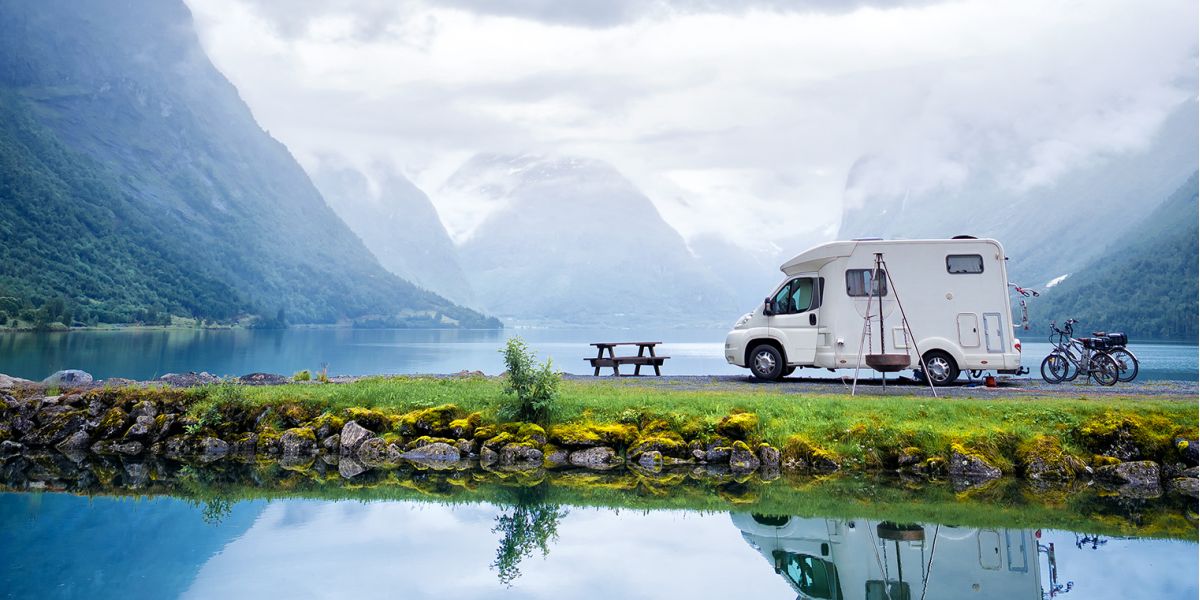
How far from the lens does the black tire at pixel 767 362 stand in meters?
23.7

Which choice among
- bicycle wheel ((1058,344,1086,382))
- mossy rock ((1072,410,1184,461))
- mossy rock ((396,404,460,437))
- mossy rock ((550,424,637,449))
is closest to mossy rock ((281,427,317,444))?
mossy rock ((396,404,460,437))

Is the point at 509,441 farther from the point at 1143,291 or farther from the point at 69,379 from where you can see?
the point at 1143,291

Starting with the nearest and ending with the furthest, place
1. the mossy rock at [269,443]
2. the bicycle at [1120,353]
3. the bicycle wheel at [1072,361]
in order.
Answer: the mossy rock at [269,443] < the bicycle at [1120,353] < the bicycle wheel at [1072,361]

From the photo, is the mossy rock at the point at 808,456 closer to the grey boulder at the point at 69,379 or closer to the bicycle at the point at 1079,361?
the bicycle at the point at 1079,361

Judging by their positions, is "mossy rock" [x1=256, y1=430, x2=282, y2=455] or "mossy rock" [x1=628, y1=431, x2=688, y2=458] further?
"mossy rock" [x1=256, y1=430, x2=282, y2=455]

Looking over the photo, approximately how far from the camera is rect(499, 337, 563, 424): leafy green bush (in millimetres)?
18297

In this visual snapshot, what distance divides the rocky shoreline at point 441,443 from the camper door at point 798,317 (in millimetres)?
6278

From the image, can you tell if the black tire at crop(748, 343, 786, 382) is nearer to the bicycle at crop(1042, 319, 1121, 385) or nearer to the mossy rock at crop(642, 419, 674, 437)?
the mossy rock at crop(642, 419, 674, 437)

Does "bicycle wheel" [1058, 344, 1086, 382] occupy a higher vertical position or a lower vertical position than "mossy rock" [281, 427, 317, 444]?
higher

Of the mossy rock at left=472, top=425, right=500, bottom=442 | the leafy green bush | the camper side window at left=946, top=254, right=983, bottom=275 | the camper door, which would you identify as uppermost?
the camper side window at left=946, top=254, right=983, bottom=275

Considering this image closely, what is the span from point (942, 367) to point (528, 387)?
11.4 metres

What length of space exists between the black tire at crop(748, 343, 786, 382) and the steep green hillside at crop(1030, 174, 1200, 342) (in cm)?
14477

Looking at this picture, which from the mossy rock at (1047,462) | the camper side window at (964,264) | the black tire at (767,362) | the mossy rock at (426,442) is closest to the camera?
the mossy rock at (1047,462)

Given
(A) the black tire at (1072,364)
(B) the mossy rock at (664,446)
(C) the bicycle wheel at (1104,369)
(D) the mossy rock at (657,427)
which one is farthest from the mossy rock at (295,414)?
(C) the bicycle wheel at (1104,369)
